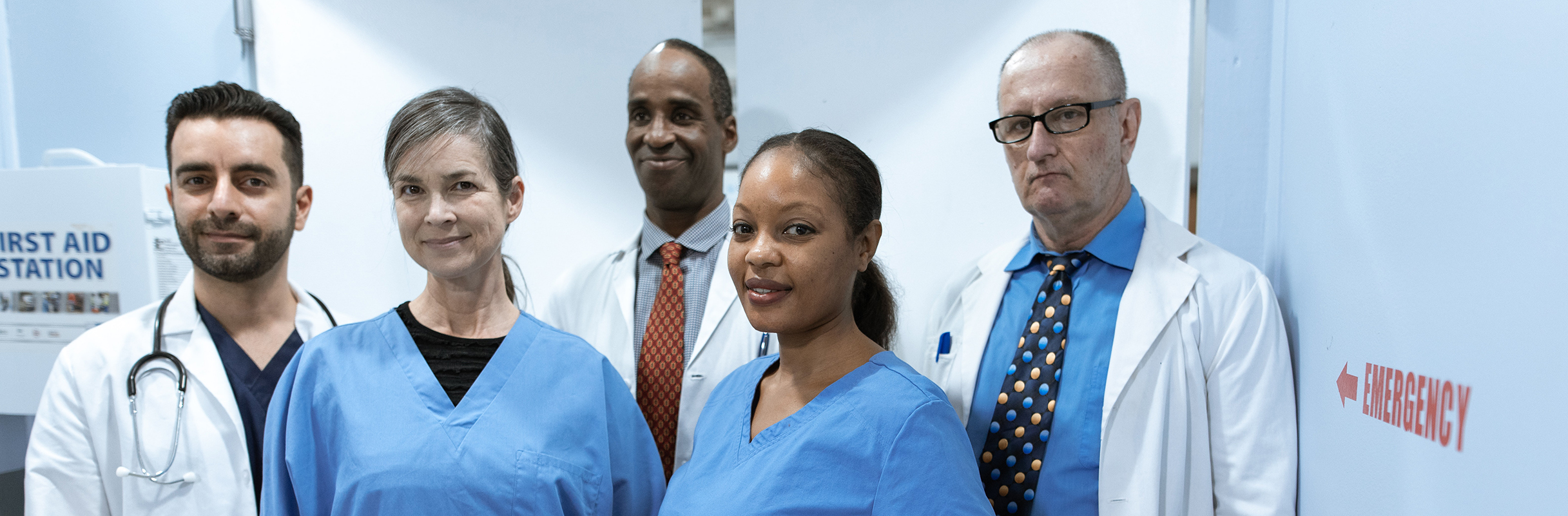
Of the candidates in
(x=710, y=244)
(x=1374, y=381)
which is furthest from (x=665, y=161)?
(x=1374, y=381)

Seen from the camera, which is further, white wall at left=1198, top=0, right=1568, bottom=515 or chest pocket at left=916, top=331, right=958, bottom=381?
chest pocket at left=916, top=331, right=958, bottom=381

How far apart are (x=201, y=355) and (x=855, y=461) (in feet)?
4.41

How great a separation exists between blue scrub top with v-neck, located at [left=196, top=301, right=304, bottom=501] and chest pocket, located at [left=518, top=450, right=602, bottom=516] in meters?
0.69

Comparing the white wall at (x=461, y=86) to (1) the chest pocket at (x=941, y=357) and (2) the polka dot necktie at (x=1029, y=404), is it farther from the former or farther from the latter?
(2) the polka dot necktie at (x=1029, y=404)

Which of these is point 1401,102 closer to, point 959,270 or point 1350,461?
point 1350,461

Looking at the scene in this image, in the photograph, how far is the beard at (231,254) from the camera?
64.1 inches

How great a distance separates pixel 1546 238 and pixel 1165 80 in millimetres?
1317

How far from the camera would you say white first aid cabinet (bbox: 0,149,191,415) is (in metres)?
2.28

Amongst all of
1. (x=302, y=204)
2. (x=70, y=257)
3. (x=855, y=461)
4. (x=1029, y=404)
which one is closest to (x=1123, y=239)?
(x=1029, y=404)

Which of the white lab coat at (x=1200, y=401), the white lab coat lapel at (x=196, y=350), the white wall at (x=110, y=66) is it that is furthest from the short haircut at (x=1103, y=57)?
the white wall at (x=110, y=66)

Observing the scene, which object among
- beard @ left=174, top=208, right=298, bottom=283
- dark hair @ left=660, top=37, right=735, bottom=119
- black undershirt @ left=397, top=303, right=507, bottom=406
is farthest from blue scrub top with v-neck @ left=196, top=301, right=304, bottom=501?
dark hair @ left=660, top=37, right=735, bottom=119

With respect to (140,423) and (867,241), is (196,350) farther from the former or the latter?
(867,241)

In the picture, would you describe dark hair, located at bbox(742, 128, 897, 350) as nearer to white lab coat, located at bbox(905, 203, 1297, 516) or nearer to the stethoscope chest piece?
white lab coat, located at bbox(905, 203, 1297, 516)

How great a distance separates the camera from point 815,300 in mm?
1172
